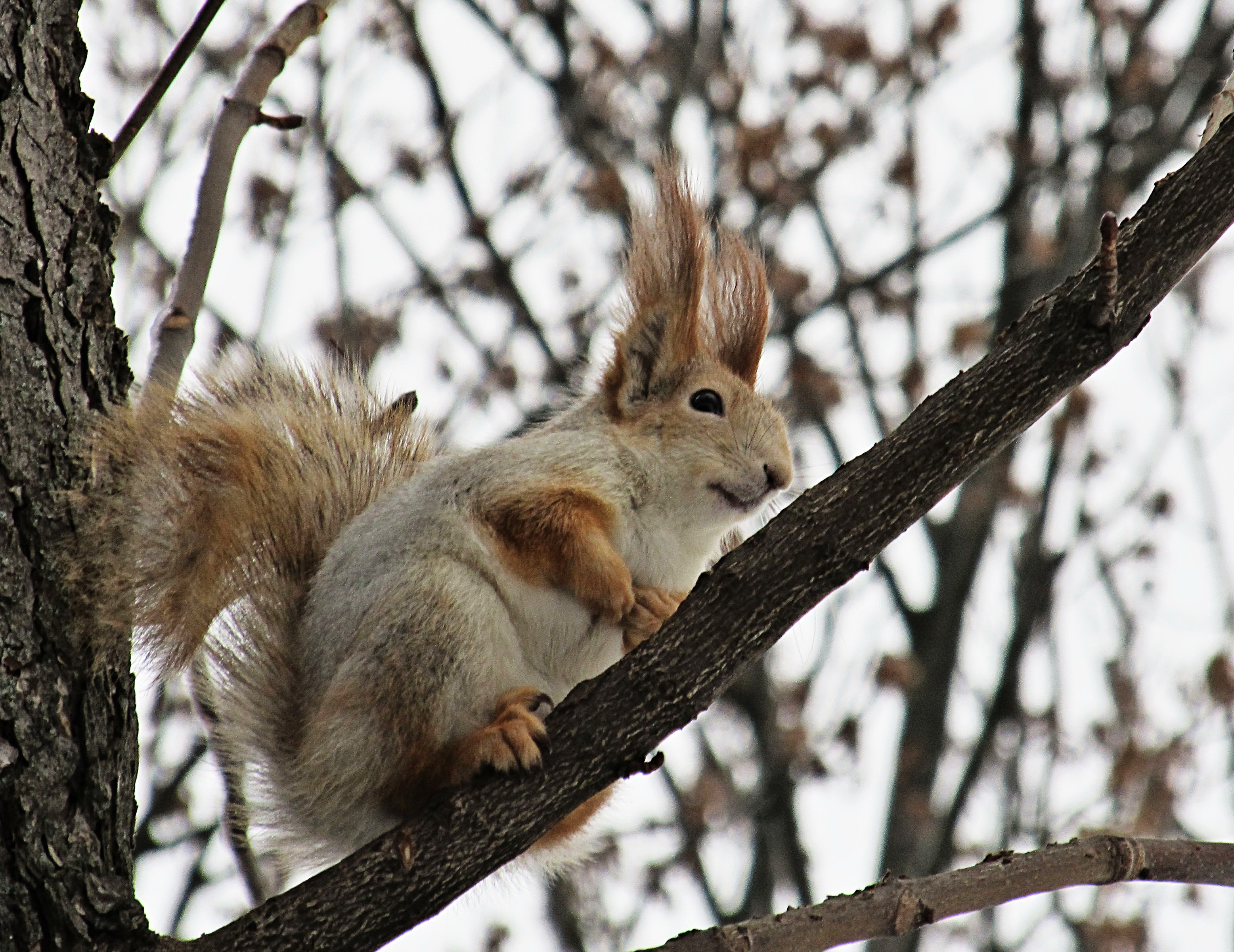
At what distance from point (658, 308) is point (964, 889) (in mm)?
1357

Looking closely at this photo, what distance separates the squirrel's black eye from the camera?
290cm

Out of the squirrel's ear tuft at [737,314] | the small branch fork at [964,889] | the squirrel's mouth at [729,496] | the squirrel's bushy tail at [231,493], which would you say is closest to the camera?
the small branch fork at [964,889]

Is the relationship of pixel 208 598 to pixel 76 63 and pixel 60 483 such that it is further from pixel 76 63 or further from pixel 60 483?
pixel 76 63

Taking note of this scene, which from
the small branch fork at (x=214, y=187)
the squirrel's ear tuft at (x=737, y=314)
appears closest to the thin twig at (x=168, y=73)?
the small branch fork at (x=214, y=187)

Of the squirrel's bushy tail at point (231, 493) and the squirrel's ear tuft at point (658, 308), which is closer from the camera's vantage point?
the squirrel's bushy tail at point (231, 493)

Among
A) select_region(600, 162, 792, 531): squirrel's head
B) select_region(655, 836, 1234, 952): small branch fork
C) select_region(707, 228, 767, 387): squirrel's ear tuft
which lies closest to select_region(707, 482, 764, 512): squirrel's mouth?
select_region(600, 162, 792, 531): squirrel's head

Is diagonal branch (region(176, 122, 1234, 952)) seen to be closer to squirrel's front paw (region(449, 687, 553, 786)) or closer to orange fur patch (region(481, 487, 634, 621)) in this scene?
squirrel's front paw (region(449, 687, 553, 786))

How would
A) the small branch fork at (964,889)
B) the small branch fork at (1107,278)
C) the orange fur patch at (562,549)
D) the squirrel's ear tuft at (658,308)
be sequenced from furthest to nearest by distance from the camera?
the squirrel's ear tuft at (658,308), the orange fur patch at (562,549), the small branch fork at (964,889), the small branch fork at (1107,278)

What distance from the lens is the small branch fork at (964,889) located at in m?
2.05

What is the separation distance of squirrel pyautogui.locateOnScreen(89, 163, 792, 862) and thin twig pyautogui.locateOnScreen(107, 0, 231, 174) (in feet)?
1.52

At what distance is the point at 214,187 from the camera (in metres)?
2.66

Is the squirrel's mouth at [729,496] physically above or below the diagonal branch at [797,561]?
above

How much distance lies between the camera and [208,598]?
2.40 m

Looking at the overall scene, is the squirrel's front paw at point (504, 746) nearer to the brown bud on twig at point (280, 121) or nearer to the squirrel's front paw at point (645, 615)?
the squirrel's front paw at point (645, 615)
